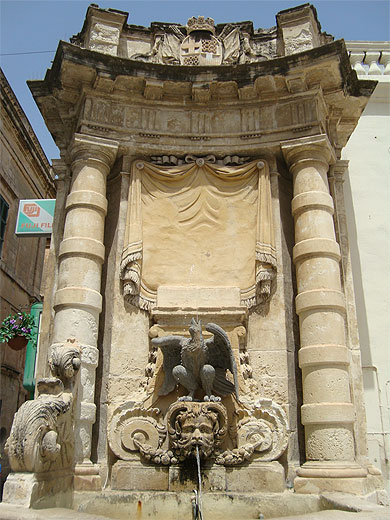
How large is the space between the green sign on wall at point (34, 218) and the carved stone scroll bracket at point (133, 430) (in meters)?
5.24

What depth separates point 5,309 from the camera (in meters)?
17.0

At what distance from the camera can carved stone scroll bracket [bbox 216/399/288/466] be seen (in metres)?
7.62

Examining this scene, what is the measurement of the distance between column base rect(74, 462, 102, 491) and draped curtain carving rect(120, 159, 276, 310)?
2.60 m

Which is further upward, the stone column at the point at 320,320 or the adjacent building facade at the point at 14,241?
the adjacent building facade at the point at 14,241

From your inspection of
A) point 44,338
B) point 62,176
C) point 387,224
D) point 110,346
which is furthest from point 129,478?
point 387,224

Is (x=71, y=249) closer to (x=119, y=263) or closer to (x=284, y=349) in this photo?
(x=119, y=263)

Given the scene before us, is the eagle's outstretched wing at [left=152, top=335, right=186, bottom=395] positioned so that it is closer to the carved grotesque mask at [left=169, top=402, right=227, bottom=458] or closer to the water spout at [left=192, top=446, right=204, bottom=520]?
the carved grotesque mask at [left=169, top=402, right=227, bottom=458]

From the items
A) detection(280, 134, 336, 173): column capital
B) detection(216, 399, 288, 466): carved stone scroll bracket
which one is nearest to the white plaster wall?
detection(280, 134, 336, 173): column capital

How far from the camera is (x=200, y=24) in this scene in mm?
10781

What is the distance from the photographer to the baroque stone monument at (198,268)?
752 cm

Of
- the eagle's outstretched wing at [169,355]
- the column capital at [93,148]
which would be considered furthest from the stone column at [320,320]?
the column capital at [93,148]

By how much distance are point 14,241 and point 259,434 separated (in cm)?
1305

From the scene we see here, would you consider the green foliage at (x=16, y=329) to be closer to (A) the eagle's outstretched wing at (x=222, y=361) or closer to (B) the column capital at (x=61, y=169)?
(B) the column capital at (x=61, y=169)

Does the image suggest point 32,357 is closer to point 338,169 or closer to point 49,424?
point 49,424
